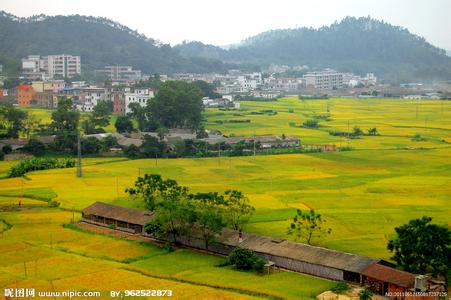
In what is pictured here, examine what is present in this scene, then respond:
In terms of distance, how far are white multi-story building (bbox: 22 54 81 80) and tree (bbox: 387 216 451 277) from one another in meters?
76.3

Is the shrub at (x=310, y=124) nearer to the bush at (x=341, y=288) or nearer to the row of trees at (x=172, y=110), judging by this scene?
the row of trees at (x=172, y=110)

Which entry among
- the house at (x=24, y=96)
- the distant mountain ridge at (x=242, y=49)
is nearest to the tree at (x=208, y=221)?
the house at (x=24, y=96)

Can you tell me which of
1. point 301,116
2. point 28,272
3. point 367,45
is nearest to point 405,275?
point 28,272

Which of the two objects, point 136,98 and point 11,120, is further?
point 136,98

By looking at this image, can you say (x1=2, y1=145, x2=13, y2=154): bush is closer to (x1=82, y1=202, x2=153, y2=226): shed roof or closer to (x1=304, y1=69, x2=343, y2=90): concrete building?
(x1=82, y1=202, x2=153, y2=226): shed roof

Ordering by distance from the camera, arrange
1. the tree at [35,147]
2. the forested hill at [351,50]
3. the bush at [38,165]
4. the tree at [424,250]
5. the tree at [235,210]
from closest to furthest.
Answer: the tree at [424,250]
the tree at [235,210]
the bush at [38,165]
the tree at [35,147]
the forested hill at [351,50]

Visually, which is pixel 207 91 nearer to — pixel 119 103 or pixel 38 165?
pixel 119 103

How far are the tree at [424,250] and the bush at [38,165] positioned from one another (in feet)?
74.5

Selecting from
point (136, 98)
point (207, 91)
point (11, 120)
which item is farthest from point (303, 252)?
point (207, 91)

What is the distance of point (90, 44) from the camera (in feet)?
370

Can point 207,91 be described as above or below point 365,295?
above

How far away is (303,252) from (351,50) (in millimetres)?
145068

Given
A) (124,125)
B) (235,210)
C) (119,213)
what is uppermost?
(124,125)

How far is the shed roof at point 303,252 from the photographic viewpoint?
19.3 meters
